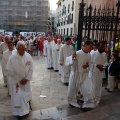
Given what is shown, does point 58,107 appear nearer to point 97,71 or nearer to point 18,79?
point 18,79

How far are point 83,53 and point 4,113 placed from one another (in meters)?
2.44

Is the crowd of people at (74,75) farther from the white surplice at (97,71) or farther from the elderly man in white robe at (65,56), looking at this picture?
the elderly man in white robe at (65,56)

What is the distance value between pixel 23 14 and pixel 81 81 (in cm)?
3799

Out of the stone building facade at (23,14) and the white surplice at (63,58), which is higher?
the stone building facade at (23,14)

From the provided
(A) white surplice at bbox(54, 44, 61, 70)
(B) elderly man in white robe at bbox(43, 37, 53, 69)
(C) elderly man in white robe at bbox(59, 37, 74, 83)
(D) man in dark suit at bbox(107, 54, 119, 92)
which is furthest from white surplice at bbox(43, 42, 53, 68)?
(D) man in dark suit at bbox(107, 54, 119, 92)

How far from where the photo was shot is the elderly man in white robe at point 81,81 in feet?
16.9

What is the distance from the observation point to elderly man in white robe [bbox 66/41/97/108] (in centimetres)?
516

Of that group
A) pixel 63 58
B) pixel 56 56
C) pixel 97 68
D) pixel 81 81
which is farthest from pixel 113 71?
pixel 56 56

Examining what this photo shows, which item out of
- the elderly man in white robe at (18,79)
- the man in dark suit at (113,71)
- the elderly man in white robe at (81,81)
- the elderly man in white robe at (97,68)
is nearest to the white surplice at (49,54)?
the man in dark suit at (113,71)

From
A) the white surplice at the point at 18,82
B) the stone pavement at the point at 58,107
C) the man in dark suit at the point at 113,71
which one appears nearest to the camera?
the white surplice at the point at 18,82

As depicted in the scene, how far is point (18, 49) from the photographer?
4.61m

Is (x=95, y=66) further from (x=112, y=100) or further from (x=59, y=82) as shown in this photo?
A: (x=59, y=82)

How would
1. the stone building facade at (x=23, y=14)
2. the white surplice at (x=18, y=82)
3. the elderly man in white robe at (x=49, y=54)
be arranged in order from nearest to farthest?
the white surplice at (x=18, y=82)
the elderly man in white robe at (x=49, y=54)
the stone building facade at (x=23, y=14)

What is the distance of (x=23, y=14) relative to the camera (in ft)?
135
